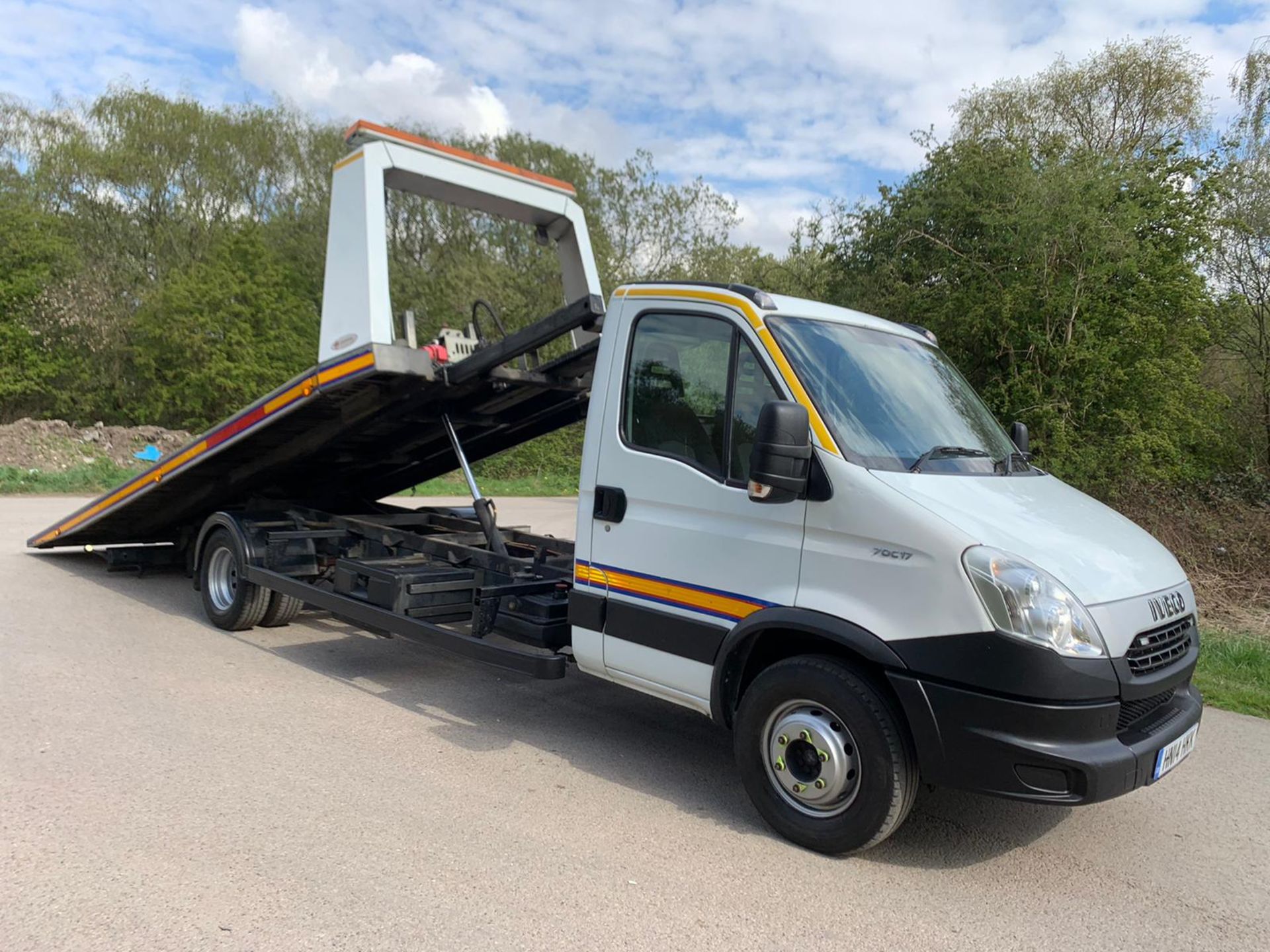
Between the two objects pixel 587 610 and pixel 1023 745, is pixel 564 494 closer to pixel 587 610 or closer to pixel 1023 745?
pixel 587 610

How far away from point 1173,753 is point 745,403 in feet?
7.51

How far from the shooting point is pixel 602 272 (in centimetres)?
3073

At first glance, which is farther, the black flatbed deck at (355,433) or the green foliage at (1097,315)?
the green foliage at (1097,315)

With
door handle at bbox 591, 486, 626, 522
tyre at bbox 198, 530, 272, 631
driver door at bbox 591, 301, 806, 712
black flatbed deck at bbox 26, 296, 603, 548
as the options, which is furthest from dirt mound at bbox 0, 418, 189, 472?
driver door at bbox 591, 301, 806, 712

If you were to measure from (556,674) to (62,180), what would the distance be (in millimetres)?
34947

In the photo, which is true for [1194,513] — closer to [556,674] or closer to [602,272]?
[556,674]

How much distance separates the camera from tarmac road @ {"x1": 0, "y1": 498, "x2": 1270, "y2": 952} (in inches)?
128

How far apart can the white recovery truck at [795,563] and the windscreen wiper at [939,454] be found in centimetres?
2

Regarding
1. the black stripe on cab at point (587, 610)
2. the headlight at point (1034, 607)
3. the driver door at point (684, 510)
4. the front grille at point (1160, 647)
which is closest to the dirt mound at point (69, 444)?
the black stripe on cab at point (587, 610)

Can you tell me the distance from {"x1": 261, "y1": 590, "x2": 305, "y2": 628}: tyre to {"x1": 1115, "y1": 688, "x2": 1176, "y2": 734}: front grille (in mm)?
5868

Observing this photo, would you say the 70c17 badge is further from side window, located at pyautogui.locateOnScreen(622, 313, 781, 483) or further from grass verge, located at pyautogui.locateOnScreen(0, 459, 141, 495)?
grass verge, located at pyautogui.locateOnScreen(0, 459, 141, 495)

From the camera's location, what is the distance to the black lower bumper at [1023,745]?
338 centimetres

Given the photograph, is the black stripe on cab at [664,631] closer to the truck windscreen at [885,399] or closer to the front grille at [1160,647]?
the truck windscreen at [885,399]

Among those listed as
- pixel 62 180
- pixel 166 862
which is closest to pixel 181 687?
pixel 166 862
